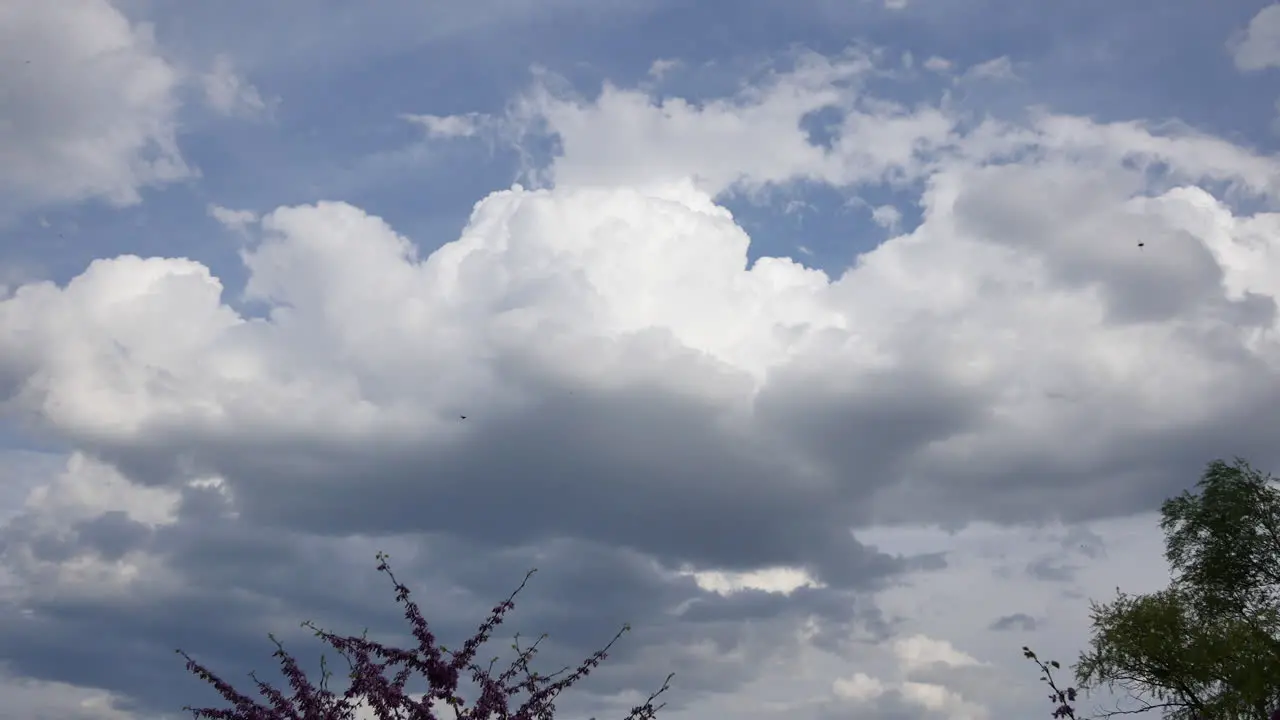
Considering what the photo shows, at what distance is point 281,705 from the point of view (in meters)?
24.6

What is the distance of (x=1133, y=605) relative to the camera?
5084 centimetres

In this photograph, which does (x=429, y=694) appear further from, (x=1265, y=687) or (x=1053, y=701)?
(x=1265, y=687)

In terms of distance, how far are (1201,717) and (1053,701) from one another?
2191cm

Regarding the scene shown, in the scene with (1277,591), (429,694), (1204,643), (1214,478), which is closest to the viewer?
(429,694)

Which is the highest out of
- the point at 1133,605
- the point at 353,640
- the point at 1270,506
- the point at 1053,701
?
the point at 1270,506

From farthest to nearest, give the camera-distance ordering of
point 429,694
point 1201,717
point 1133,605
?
1. point 1133,605
2. point 1201,717
3. point 429,694

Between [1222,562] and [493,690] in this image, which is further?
[1222,562]

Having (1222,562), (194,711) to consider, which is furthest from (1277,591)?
(194,711)

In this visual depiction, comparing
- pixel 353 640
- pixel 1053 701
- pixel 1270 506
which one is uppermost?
pixel 1270 506

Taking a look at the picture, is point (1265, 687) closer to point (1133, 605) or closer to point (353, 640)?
point (1133, 605)

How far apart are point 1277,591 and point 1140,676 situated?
44.7ft

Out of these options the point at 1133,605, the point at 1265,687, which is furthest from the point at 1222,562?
the point at 1265,687

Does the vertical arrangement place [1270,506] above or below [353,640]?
above

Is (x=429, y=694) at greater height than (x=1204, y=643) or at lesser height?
lesser
